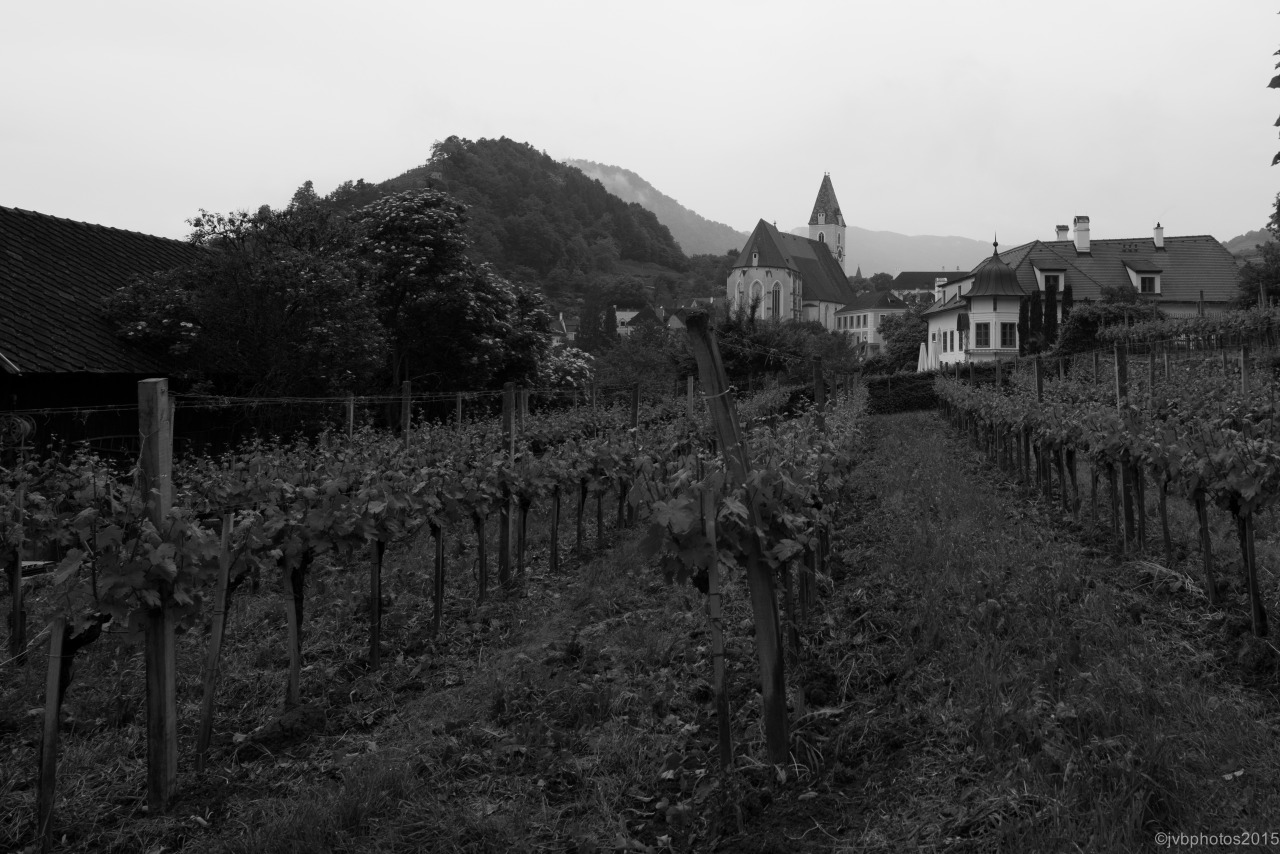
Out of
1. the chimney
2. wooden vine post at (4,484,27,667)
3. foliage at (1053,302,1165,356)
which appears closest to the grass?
wooden vine post at (4,484,27,667)

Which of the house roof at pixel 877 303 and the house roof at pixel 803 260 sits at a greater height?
the house roof at pixel 803 260

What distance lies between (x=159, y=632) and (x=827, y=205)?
137 metres

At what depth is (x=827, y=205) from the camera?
134 meters

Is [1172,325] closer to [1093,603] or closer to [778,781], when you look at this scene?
[1093,603]

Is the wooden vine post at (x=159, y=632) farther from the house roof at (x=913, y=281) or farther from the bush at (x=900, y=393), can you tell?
the house roof at (x=913, y=281)

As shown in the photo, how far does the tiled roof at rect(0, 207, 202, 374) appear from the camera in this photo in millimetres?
14008

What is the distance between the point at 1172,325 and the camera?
35000mm

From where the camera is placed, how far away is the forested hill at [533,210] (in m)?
79.1

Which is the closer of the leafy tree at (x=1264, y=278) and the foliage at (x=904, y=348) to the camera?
the leafy tree at (x=1264, y=278)

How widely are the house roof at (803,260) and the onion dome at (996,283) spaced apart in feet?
164

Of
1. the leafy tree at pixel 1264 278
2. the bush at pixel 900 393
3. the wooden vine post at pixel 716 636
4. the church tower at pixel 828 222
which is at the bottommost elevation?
the wooden vine post at pixel 716 636

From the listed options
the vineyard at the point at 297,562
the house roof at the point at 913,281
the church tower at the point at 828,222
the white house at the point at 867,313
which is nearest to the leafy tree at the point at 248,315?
the vineyard at the point at 297,562

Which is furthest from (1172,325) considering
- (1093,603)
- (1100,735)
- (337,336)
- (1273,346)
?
(1100,735)

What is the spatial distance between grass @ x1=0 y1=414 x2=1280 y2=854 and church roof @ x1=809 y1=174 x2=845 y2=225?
5126 inches
